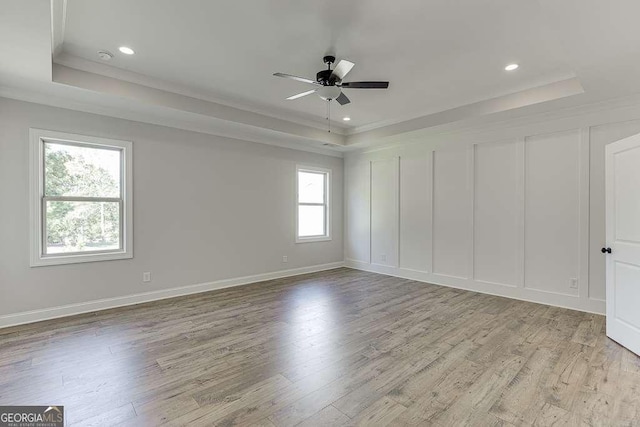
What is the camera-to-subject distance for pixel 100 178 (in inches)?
162

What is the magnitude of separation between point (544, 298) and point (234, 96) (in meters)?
5.20

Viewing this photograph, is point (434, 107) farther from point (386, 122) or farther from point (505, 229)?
point (505, 229)

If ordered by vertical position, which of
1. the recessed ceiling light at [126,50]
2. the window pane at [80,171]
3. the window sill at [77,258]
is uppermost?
the recessed ceiling light at [126,50]

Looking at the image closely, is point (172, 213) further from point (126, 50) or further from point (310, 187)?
point (310, 187)

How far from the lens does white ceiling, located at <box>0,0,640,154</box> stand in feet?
7.86

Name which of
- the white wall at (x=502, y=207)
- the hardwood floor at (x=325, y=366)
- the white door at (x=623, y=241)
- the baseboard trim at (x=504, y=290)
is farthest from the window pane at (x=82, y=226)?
the white door at (x=623, y=241)

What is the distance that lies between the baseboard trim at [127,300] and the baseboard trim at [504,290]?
2095 mm

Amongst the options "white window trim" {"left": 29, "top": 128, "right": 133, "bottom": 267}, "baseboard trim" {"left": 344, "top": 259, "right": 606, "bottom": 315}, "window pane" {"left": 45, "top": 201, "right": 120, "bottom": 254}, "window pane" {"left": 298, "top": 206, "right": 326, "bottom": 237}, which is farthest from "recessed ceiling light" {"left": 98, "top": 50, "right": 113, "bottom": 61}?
"baseboard trim" {"left": 344, "top": 259, "right": 606, "bottom": 315}

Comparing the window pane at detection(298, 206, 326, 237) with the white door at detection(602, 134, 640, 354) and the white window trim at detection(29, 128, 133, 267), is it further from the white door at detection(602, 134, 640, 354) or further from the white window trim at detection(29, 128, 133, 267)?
the white door at detection(602, 134, 640, 354)

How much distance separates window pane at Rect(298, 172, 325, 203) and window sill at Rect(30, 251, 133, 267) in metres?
3.30

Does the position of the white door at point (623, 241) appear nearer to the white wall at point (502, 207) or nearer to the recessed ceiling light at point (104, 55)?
the white wall at point (502, 207)

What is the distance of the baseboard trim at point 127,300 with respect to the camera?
3.54 m

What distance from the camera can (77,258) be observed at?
12.7ft

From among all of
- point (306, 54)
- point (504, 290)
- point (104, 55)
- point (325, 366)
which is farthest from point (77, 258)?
point (504, 290)
